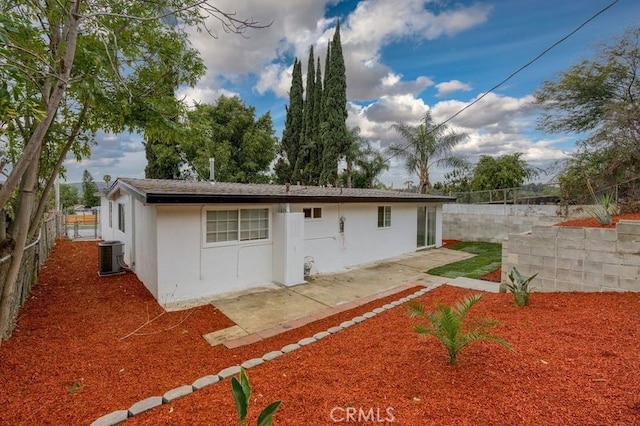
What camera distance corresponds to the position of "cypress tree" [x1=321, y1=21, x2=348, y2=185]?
23.1 metres

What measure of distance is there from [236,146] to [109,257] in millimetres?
16013

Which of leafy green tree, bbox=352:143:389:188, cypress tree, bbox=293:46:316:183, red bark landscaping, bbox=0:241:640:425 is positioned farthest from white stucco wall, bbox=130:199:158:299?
cypress tree, bbox=293:46:316:183

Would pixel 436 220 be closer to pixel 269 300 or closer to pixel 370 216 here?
pixel 370 216

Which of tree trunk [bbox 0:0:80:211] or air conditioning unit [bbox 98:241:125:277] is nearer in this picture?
tree trunk [bbox 0:0:80:211]

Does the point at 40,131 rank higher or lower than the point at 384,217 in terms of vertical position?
higher

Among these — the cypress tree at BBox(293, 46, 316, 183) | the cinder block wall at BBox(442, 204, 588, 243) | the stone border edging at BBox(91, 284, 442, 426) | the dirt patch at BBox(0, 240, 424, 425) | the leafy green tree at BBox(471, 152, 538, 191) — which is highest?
the cypress tree at BBox(293, 46, 316, 183)

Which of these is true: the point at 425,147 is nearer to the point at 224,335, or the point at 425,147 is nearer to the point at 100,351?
the point at 224,335

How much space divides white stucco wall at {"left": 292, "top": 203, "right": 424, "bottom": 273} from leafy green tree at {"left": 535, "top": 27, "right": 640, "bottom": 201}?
6.42 m

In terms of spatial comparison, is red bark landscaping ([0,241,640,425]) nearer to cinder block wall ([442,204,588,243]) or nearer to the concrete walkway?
the concrete walkway

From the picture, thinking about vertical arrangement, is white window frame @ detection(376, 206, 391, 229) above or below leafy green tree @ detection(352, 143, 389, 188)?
below

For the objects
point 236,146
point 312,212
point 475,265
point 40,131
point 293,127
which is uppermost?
point 293,127

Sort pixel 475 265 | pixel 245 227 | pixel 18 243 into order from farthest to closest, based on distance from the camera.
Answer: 1. pixel 475 265
2. pixel 245 227
3. pixel 18 243

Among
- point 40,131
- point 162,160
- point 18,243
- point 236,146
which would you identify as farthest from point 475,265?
point 162,160

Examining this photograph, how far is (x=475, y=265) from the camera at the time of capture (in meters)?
10.4
